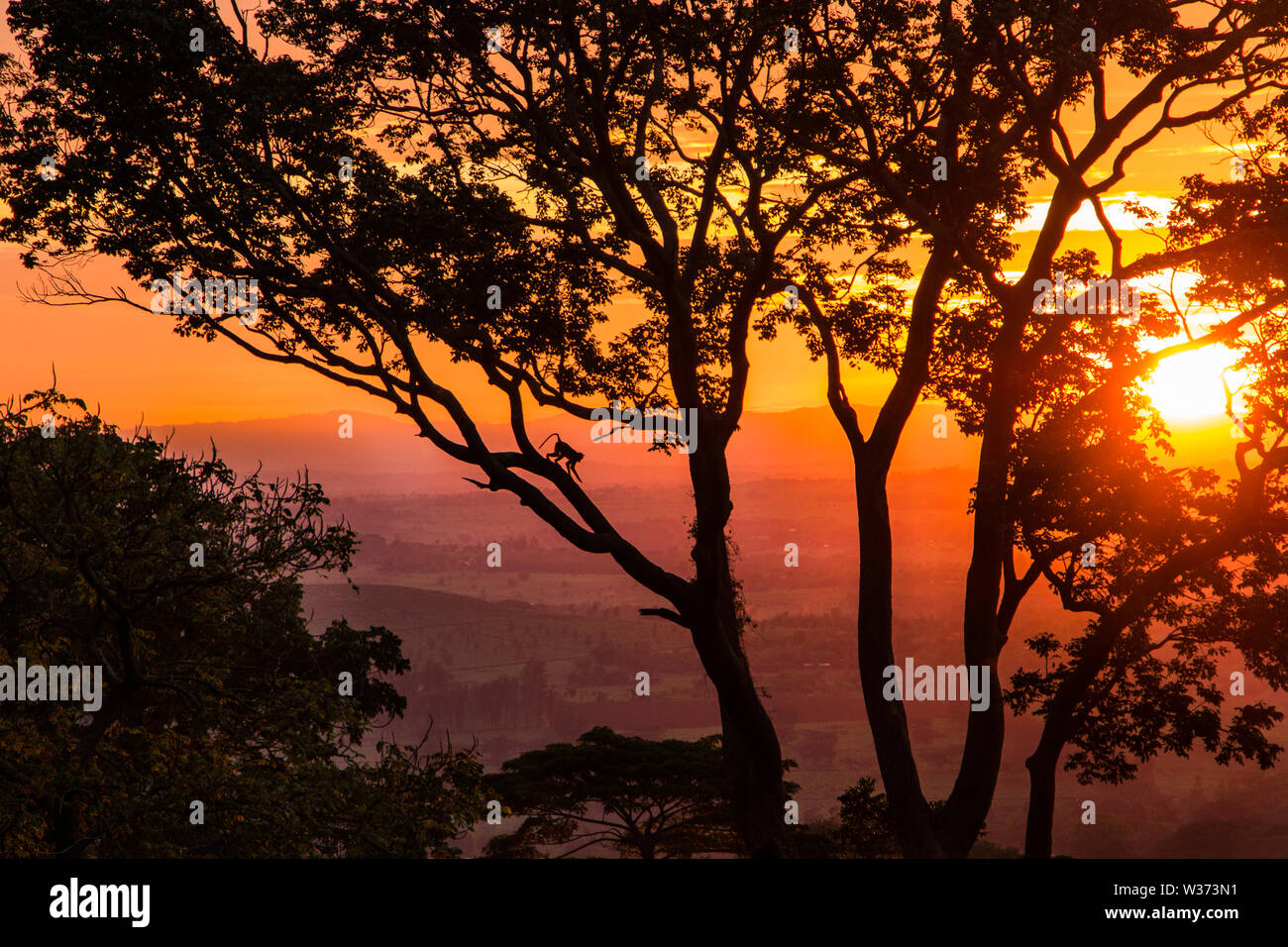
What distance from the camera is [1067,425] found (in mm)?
17312

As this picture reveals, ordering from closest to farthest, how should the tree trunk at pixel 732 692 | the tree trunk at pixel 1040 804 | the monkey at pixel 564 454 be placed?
the monkey at pixel 564 454 < the tree trunk at pixel 732 692 < the tree trunk at pixel 1040 804

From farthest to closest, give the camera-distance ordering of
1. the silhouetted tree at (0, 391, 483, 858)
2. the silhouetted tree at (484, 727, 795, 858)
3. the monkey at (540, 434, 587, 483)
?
the silhouetted tree at (484, 727, 795, 858)
the monkey at (540, 434, 587, 483)
the silhouetted tree at (0, 391, 483, 858)

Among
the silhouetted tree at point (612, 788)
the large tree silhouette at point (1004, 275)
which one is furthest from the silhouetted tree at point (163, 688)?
the silhouetted tree at point (612, 788)


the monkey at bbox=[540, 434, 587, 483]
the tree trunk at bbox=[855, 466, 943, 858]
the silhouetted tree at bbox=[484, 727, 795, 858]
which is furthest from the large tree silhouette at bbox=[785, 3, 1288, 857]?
the silhouetted tree at bbox=[484, 727, 795, 858]

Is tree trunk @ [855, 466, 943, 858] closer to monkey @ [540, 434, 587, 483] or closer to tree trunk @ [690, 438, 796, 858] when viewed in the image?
tree trunk @ [690, 438, 796, 858]

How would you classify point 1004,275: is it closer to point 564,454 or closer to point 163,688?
point 564,454

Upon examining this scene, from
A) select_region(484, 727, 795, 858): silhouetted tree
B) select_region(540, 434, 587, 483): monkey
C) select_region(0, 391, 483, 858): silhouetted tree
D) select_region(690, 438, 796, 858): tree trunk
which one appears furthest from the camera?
select_region(484, 727, 795, 858): silhouetted tree

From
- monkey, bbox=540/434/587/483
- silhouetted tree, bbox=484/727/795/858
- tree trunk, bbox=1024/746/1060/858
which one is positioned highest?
monkey, bbox=540/434/587/483

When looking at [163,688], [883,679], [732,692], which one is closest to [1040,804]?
[883,679]

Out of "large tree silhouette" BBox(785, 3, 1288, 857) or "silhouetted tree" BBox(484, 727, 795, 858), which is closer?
"large tree silhouette" BBox(785, 3, 1288, 857)

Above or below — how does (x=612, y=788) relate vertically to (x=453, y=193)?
below

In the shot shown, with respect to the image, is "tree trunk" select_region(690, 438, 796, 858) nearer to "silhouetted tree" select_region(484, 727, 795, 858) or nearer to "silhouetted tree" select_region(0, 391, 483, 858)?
"silhouetted tree" select_region(0, 391, 483, 858)

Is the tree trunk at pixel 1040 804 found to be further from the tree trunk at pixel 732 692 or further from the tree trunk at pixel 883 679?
the tree trunk at pixel 732 692

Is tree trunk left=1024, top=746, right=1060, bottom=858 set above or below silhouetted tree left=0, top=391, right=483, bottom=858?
below
